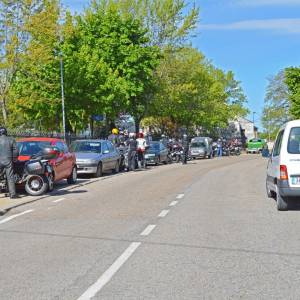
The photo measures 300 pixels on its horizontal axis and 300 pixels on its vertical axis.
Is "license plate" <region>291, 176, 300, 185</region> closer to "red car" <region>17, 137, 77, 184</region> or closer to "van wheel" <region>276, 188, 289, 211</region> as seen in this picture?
"van wheel" <region>276, 188, 289, 211</region>

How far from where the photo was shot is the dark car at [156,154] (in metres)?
35.7

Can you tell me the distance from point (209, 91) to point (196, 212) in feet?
190

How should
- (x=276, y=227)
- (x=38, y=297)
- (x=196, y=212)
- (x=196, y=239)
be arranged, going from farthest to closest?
(x=196, y=212), (x=276, y=227), (x=196, y=239), (x=38, y=297)

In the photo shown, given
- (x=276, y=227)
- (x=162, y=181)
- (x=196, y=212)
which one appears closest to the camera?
(x=276, y=227)

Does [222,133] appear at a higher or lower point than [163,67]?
lower

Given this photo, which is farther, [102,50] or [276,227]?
[102,50]

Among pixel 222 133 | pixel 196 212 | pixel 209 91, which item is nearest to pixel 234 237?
pixel 196 212

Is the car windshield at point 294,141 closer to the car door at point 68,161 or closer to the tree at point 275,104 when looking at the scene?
the car door at point 68,161

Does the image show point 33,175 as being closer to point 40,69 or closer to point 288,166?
point 288,166

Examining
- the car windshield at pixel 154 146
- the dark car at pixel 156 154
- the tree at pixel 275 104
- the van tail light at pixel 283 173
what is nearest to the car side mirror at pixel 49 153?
the van tail light at pixel 283 173

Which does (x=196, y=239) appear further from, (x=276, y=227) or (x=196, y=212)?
(x=196, y=212)

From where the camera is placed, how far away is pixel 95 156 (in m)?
24.3

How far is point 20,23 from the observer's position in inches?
1241

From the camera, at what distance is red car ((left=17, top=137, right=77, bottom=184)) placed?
1814cm
